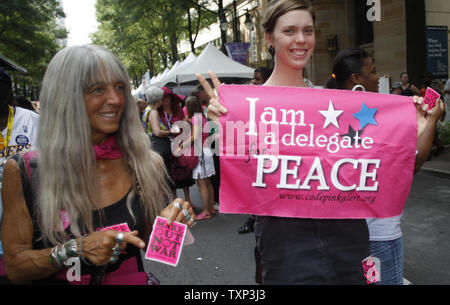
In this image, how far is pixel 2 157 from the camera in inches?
132

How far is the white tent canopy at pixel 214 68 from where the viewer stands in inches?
600

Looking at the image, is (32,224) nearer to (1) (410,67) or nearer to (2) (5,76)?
(2) (5,76)

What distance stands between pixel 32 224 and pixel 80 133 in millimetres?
425

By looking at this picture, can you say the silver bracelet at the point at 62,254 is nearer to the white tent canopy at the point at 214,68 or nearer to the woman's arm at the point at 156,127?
the woman's arm at the point at 156,127

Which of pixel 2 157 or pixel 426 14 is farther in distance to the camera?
pixel 426 14

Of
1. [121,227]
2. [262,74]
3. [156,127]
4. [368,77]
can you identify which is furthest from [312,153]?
[156,127]

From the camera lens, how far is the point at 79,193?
1.80m

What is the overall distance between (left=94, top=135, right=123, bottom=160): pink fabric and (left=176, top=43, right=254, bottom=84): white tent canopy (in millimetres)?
13250

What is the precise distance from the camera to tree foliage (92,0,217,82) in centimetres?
2394

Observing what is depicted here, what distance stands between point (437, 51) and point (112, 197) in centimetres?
1409

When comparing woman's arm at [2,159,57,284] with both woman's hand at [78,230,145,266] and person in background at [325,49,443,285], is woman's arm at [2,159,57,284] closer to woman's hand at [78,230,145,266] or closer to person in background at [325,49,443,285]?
woman's hand at [78,230,145,266]

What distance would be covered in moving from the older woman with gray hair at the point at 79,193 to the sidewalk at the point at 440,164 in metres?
8.61

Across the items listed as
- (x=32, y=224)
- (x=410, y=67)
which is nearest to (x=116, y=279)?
(x=32, y=224)

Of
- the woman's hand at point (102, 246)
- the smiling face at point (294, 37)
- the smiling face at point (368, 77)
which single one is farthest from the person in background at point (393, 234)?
the woman's hand at point (102, 246)
